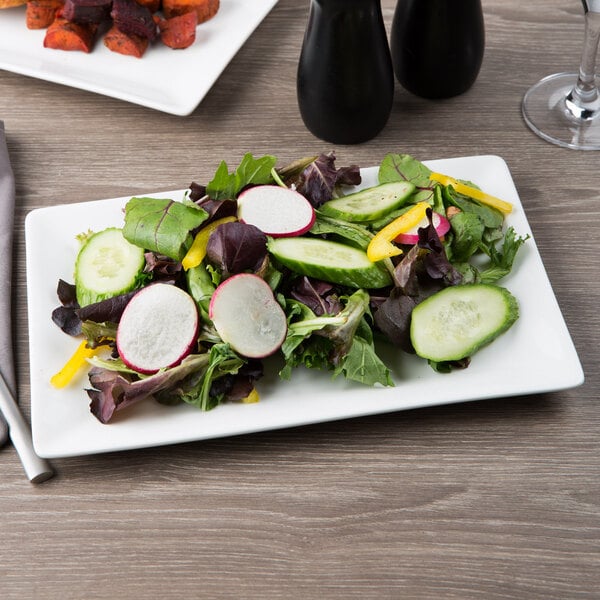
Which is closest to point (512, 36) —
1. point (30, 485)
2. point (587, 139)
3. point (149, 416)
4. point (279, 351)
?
point (587, 139)

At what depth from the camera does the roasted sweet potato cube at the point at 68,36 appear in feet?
6.29

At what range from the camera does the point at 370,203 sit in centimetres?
144

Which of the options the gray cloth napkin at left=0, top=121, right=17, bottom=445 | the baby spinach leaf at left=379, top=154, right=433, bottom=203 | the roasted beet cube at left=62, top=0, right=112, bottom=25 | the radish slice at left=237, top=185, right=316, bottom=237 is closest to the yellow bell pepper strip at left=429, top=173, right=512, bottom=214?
the baby spinach leaf at left=379, top=154, right=433, bottom=203

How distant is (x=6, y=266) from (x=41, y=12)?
711 millimetres

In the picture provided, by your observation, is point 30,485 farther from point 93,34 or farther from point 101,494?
point 93,34

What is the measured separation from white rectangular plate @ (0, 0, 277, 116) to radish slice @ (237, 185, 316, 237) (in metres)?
0.47

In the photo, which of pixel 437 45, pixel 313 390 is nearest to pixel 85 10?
pixel 437 45

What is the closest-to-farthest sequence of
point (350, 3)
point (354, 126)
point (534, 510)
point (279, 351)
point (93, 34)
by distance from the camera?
point (534, 510)
point (279, 351)
point (350, 3)
point (354, 126)
point (93, 34)

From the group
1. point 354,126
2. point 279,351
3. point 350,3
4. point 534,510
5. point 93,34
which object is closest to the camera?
point 534,510

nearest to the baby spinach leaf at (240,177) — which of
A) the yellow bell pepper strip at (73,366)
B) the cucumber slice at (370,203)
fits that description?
the cucumber slice at (370,203)

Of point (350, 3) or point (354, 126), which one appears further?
point (354, 126)

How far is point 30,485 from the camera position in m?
1.28

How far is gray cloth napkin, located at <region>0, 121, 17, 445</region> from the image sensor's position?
143 centimetres

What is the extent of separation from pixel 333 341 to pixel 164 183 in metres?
0.68
